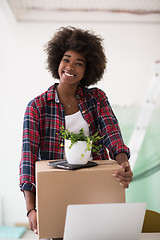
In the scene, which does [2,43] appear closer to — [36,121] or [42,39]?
Answer: [42,39]

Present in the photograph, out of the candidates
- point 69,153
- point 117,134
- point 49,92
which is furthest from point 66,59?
point 69,153

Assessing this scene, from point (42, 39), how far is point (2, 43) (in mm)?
462

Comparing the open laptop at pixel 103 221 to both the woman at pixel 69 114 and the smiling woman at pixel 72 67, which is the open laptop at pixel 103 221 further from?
the smiling woman at pixel 72 67

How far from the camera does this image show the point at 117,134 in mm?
1450

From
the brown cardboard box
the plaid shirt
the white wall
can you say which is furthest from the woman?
the white wall

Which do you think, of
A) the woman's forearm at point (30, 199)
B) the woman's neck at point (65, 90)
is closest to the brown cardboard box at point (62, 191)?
the woman's forearm at point (30, 199)

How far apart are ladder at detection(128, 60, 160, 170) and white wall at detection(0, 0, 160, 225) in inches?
3.0

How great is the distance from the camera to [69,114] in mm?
1478

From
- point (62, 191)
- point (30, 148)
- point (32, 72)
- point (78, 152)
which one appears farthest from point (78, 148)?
point (32, 72)

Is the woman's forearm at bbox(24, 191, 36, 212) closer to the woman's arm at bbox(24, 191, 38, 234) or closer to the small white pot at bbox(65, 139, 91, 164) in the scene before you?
the woman's arm at bbox(24, 191, 38, 234)

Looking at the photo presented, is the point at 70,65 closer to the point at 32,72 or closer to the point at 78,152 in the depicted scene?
the point at 78,152

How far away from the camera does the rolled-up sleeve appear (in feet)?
4.15

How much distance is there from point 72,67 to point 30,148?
45 centimetres

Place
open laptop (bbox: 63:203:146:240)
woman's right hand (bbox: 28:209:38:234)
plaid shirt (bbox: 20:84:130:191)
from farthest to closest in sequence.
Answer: plaid shirt (bbox: 20:84:130:191), woman's right hand (bbox: 28:209:38:234), open laptop (bbox: 63:203:146:240)
